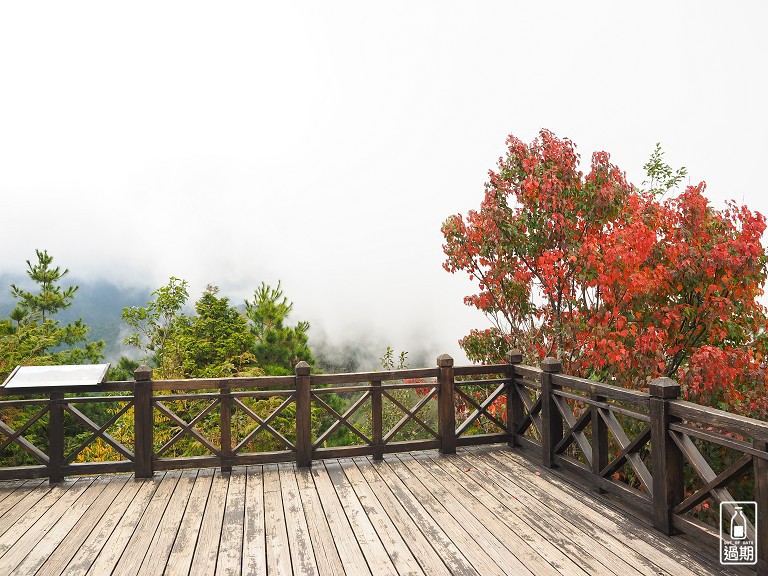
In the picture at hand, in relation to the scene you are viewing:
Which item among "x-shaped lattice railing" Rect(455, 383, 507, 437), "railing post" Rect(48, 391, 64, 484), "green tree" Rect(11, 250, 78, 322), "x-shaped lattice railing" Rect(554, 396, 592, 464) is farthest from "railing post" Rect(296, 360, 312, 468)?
"green tree" Rect(11, 250, 78, 322)

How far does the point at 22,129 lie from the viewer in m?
45.8

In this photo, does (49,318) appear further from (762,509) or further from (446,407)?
(762,509)

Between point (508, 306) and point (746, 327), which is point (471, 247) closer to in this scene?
point (508, 306)

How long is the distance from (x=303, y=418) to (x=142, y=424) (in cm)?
177

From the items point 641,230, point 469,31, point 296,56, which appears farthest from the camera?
point 296,56

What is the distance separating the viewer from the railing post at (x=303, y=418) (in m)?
6.16

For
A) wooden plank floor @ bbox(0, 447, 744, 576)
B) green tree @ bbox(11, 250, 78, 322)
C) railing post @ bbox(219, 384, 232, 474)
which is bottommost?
wooden plank floor @ bbox(0, 447, 744, 576)

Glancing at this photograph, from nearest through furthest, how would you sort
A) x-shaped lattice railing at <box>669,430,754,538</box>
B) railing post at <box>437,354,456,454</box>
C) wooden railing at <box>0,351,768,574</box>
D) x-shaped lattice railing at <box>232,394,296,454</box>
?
x-shaped lattice railing at <box>669,430,754,538</box> < wooden railing at <box>0,351,768,574</box> < x-shaped lattice railing at <box>232,394,296,454</box> < railing post at <box>437,354,456,454</box>

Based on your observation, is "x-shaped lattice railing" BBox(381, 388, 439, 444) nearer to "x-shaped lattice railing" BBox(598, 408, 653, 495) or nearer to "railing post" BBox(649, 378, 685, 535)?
"x-shaped lattice railing" BBox(598, 408, 653, 495)

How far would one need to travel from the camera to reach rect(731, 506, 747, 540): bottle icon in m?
3.61

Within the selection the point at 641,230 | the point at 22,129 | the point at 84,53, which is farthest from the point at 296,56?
the point at 641,230

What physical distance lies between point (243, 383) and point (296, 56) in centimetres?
3176

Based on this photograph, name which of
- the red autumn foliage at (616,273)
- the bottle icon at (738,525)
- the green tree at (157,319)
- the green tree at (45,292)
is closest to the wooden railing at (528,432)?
the bottle icon at (738,525)

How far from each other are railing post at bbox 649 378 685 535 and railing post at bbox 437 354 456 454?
2664mm
